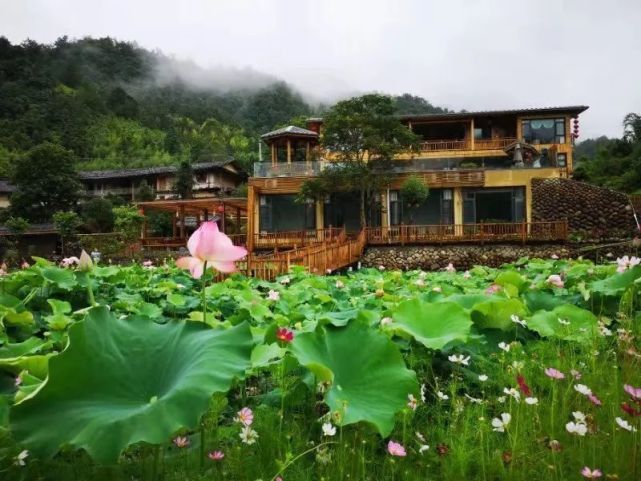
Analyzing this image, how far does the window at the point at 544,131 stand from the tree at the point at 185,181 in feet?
68.7

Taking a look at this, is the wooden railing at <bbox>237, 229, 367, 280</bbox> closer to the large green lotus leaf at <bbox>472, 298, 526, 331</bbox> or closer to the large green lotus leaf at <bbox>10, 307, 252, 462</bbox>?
the large green lotus leaf at <bbox>472, 298, 526, 331</bbox>

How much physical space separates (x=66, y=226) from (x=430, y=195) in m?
17.7

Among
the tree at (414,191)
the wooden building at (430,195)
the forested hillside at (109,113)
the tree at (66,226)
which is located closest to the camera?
the tree at (414,191)

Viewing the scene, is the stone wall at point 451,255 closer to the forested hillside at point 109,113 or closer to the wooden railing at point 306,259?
the wooden railing at point 306,259

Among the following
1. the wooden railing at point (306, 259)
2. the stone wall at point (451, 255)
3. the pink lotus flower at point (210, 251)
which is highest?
the pink lotus flower at point (210, 251)

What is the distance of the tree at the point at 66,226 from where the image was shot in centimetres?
2531

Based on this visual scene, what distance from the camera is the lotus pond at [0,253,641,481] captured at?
1202 mm

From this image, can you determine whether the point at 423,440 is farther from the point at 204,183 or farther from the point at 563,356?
the point at 204,183

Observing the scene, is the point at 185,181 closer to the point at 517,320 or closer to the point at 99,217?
the point at 99,217

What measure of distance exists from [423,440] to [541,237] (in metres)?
17.7

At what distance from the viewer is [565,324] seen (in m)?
2.64

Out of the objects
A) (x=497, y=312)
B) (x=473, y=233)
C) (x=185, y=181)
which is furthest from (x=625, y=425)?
(x=185, y=181)

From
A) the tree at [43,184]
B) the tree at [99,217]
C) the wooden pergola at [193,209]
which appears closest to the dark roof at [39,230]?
the tree at [99,217]

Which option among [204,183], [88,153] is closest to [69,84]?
[88,153]
